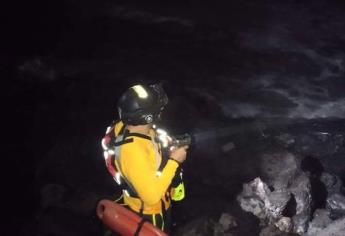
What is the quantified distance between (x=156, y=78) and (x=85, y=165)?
286 centimetres

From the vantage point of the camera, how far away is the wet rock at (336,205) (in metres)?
5.05

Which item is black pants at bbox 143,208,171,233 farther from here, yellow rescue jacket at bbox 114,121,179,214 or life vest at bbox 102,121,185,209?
yellow rescue jacket at bbox 114,121,179,214

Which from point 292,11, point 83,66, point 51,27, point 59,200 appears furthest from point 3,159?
point 292,11

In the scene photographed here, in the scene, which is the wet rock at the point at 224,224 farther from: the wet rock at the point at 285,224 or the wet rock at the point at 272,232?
the wet rock at the point at 285,224

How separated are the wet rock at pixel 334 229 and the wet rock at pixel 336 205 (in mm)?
415

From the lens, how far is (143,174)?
296 centimetres

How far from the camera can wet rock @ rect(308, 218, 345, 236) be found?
14.7ft

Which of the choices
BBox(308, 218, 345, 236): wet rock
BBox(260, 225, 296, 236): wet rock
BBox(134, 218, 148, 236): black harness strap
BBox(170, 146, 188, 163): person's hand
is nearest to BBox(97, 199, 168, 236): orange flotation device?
BBox(134, 218, 148, 236): black harness strap

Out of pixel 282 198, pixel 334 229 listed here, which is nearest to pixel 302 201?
pixel 282 198

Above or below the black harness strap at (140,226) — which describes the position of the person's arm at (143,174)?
above

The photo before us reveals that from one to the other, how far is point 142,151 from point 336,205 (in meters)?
3.43

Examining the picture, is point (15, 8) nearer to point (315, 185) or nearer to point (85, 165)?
point (85, 165)

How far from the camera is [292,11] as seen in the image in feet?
37.1

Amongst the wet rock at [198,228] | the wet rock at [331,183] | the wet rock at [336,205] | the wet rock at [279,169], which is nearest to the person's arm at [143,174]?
the wet rock at [198,228]
